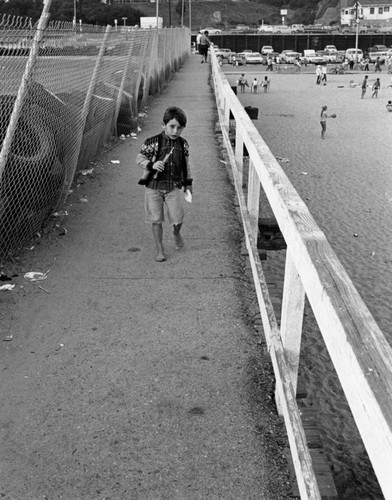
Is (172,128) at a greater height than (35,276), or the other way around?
(172,128)

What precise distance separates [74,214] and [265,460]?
174 inches

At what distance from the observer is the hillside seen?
160250 millimetres

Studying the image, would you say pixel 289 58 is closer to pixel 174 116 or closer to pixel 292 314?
pixel 174 116

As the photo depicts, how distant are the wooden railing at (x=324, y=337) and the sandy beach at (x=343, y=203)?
3.94ft

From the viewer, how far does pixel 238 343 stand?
4.02m

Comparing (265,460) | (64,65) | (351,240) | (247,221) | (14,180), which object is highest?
(64,65)

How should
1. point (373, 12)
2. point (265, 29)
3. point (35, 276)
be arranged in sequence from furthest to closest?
point (373, 12)
point (265, 29)
point (35, 276)

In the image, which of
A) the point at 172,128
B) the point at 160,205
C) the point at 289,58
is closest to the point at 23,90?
the point at 172,128

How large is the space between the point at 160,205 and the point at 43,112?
1.70m

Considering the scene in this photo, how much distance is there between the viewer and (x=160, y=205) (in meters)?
5.52

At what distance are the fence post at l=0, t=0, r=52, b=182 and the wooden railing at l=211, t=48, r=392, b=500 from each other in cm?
211

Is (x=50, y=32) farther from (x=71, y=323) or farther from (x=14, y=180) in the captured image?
(x=71, y=323)

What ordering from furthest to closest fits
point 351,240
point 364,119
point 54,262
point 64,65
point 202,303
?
point 364,119 → point 351,240 → point 64,65 → point 54,262 → point 202,303

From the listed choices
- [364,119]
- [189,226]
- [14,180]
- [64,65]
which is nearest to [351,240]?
[189,226]
